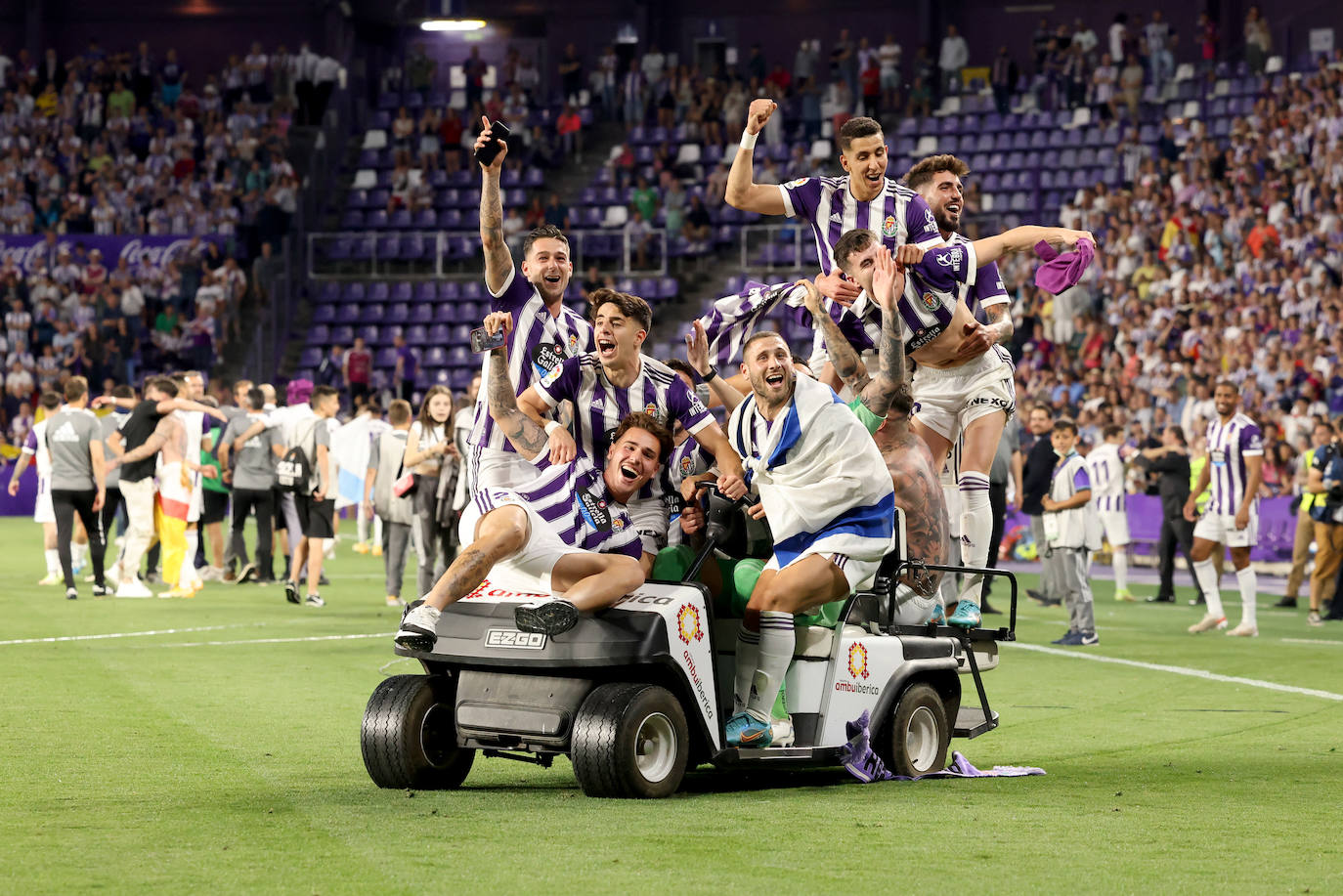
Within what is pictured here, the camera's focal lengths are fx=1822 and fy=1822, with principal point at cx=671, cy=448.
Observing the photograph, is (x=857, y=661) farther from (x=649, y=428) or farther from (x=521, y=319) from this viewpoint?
(x=521, y=319)

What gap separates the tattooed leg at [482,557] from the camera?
7.46 metres

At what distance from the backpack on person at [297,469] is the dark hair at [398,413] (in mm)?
690

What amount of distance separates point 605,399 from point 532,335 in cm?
67

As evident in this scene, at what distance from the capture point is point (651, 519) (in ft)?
25.9

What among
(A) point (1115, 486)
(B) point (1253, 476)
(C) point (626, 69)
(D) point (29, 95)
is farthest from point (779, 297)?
(D) point (29, 95)

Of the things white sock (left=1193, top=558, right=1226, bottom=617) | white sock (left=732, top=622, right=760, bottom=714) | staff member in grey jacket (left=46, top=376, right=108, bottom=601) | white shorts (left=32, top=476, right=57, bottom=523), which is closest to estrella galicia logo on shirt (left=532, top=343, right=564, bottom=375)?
white sock (left=732, top=622, right=760, bottom=714)

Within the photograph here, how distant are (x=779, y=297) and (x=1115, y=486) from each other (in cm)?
989

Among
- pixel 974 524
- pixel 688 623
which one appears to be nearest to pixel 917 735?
pixel 974 524

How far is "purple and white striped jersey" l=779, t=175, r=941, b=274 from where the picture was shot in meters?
8.74

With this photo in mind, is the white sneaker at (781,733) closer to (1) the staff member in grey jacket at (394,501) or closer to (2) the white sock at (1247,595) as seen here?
(1) the staff member in grey jacket at (394,501)

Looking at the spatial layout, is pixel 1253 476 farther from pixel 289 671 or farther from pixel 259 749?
pixel 259 749

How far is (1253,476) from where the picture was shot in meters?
15.7

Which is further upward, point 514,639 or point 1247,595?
point 514,639

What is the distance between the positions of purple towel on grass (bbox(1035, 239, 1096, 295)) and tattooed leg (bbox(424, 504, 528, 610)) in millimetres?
2821
